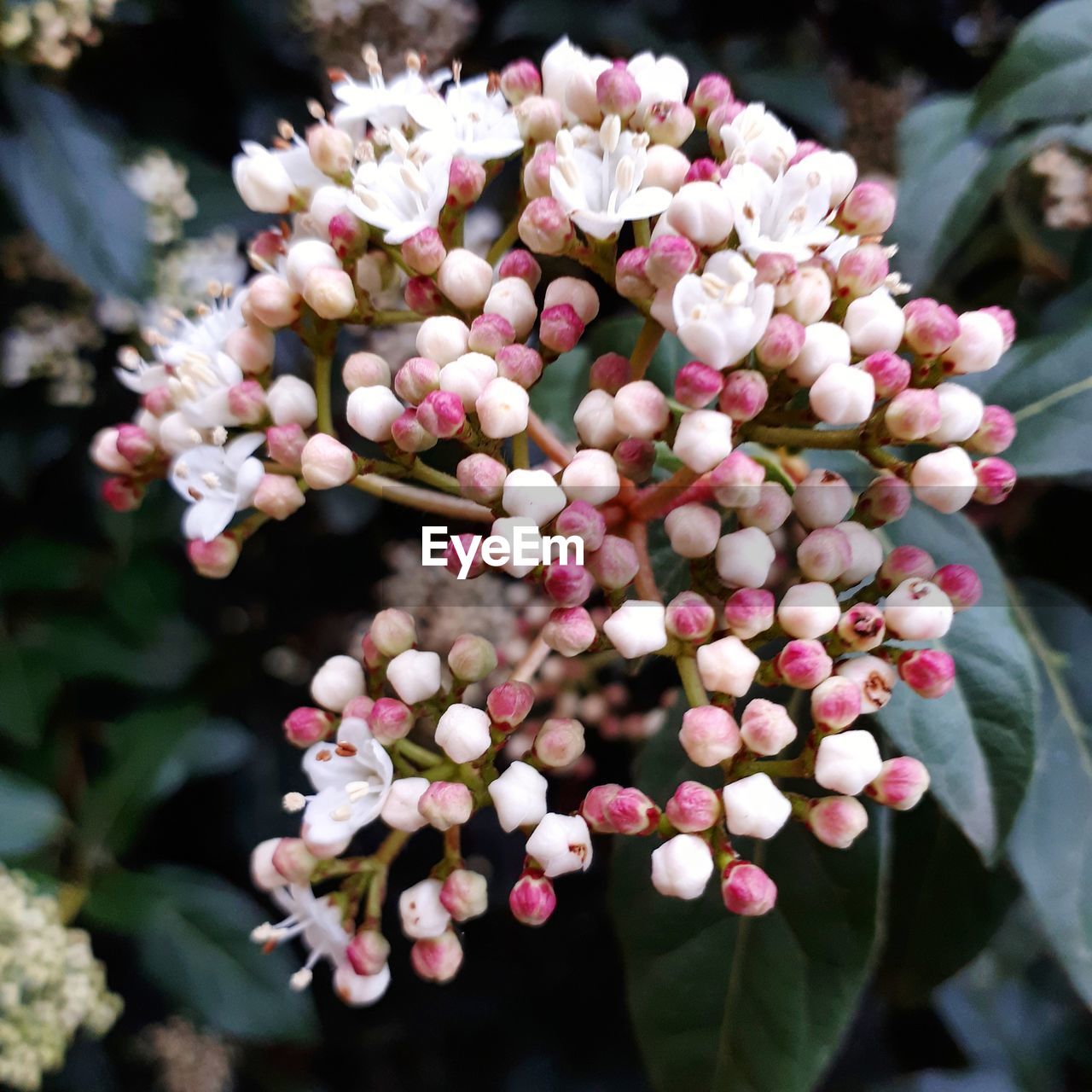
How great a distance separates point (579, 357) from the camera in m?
0.91

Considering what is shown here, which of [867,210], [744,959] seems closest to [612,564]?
[867,210]

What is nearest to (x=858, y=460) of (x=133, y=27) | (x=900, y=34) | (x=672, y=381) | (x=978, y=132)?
(x=672, y=381)

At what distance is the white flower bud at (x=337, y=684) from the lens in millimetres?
565

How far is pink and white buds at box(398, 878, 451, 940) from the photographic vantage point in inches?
20.7

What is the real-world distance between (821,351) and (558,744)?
258 mm

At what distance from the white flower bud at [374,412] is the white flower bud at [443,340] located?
4cm

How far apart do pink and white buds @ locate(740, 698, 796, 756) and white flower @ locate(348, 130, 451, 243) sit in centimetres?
34

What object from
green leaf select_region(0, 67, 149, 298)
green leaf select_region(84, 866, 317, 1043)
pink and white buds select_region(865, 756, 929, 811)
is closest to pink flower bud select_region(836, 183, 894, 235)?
pink and white buds select_region(865, 756, 929, 811)

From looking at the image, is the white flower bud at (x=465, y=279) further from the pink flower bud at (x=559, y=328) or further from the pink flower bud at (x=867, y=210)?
the pink flower bud at (x=867, y=210)

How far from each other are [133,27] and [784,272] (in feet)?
3.89

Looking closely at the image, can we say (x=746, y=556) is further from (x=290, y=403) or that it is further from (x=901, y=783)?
(x=290, y=403)

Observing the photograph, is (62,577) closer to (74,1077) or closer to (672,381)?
(74,1077)

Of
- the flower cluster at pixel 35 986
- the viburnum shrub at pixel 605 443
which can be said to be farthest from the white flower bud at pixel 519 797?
the flower cluster at pixel 35 986

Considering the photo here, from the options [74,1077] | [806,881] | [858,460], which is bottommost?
[74,1077]
